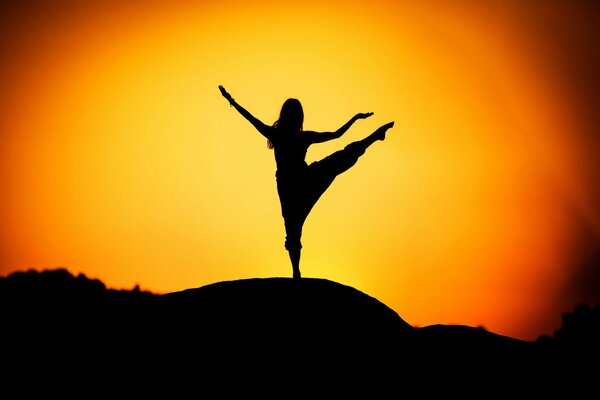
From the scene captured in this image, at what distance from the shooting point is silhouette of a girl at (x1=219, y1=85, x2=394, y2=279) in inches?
495

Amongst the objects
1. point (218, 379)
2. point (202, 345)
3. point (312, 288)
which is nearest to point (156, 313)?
point (202, 345)

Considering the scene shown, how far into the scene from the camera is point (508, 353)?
19.0m

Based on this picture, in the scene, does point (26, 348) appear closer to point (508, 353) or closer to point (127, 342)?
point (127, 342)

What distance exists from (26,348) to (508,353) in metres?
15.6

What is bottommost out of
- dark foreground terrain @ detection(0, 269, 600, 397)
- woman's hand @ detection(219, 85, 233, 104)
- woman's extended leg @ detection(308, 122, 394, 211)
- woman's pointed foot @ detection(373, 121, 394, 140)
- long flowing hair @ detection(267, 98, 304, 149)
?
dark foreground terrain @ detection(0, 269, 600, 397)

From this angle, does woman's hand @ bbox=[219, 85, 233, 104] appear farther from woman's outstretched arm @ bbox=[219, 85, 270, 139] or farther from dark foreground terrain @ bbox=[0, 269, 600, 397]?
dark foreground terrain @ bbox=[0, 269, 600, 397]

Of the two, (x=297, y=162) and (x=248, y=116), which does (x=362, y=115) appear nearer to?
(x=297, y=162)

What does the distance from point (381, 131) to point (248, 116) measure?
3225mm

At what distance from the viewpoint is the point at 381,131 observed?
41.5ft

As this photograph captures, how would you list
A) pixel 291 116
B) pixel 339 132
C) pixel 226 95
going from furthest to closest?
pixel 339 132 → pixel 226 95 → pixel 291 116

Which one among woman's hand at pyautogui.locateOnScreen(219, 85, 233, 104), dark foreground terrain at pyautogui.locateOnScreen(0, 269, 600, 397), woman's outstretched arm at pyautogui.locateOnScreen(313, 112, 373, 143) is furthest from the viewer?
woman's outstretched arm at pyautogui.locateOnScreen(313, 112, 373, 143)

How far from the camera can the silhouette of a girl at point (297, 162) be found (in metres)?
12.6

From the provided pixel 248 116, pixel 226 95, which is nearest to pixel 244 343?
pixel 248 116

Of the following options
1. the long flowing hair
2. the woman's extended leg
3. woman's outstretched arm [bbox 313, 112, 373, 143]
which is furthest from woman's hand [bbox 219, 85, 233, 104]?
the woman's extended leg
